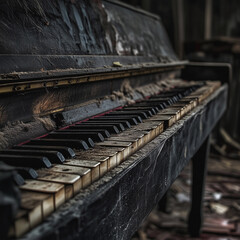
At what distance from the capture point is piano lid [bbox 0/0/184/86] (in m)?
1.20

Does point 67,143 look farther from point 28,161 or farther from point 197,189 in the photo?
point 197,189

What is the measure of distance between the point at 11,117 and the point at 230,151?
648 cm

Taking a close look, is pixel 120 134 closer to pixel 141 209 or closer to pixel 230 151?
pixel 141 209

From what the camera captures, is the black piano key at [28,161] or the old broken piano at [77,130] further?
the black piano key at [28,161]

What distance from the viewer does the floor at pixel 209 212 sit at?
12.0 ft

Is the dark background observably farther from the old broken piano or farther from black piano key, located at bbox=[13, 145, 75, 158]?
black piano key, located at bbox=[13, 145, 75, 158]

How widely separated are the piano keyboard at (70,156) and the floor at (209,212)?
2546mm

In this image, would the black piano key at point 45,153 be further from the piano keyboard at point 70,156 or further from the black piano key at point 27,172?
the black piano key at point 27,172

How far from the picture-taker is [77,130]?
4.11 feet

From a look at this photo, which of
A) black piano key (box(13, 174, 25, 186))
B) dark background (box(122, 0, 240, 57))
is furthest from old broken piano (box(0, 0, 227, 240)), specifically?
dark background (box(122, 0, 240, 57))

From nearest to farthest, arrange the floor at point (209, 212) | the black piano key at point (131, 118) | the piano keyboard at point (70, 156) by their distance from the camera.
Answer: the piano keyboard at point (70, 156) < the black piano key at point (131, 118) < the floor at point (209, 212)

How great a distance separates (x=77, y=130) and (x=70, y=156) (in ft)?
0.93

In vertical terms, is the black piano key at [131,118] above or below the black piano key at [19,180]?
above

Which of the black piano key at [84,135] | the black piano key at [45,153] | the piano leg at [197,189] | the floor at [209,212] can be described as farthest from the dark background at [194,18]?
the black piano key at [45,153]
